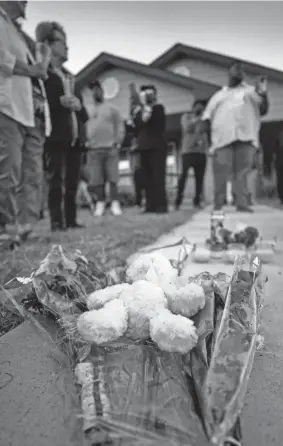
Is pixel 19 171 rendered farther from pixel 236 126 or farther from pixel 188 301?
pixel 236 126

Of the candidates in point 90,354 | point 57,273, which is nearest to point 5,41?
point 57,273

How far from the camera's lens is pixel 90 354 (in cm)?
88

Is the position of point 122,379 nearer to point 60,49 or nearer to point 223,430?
point 223,430

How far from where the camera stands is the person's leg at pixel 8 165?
2275 mm

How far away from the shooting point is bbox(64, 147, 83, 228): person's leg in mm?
3605

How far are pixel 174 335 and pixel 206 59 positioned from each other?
14.0m

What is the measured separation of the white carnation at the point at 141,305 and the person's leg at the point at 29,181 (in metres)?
1.82

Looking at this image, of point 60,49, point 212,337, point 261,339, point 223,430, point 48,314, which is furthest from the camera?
point 60,49

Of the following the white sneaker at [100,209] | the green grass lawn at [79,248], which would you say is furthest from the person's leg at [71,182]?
the white sneaker at [100,209]

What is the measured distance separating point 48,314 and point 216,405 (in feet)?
Answer: 2.37

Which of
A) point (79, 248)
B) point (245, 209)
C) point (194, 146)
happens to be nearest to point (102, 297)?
point (79, 248)

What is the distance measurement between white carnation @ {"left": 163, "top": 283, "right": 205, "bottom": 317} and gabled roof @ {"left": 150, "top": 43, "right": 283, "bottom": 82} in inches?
480

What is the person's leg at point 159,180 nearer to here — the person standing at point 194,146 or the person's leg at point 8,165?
the person standing at point 194,146

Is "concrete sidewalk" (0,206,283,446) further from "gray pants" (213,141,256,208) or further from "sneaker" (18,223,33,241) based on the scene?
"gray pants" (213,141,256,208)
